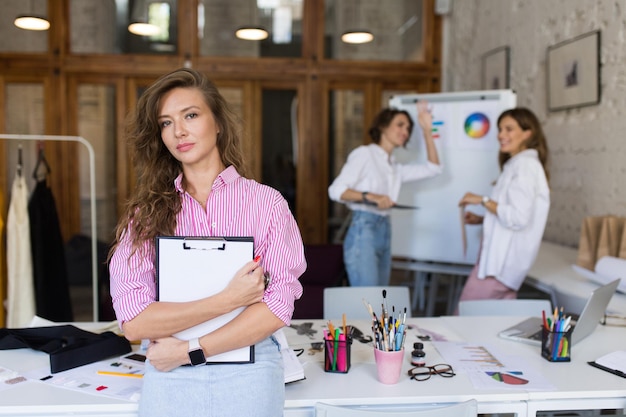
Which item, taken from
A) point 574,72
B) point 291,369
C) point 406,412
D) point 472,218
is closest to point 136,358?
point 291,369

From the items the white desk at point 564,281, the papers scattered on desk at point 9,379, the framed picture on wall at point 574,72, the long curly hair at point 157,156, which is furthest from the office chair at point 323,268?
the long curly hair at point 157,156

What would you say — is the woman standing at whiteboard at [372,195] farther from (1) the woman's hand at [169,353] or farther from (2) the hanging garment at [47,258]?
(1) the woman's hand at [169,353]

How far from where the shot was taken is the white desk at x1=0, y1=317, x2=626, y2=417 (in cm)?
172

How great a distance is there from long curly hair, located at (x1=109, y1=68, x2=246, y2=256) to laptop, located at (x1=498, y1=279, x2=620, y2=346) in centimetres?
130

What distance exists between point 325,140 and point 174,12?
2041mm

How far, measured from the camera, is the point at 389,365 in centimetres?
186

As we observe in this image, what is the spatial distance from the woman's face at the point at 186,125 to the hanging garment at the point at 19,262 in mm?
2280

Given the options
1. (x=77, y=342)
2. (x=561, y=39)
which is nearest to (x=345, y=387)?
(x=77, y=342)

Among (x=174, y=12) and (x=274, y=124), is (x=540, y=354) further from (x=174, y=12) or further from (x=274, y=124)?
(x=174, y=12)

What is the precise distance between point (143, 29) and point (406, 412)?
560 centimetres

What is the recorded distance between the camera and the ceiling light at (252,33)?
20.2ft

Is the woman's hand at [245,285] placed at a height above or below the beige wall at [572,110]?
below

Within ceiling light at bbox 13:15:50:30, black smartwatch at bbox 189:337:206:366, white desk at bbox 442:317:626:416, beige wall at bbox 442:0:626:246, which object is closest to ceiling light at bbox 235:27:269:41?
ceiling light at bbox 13:15:50:30

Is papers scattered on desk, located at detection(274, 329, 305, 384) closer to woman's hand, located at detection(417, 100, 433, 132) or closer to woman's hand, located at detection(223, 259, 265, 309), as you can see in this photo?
woman's hand, located at detection(223, 259, 265, 309)
